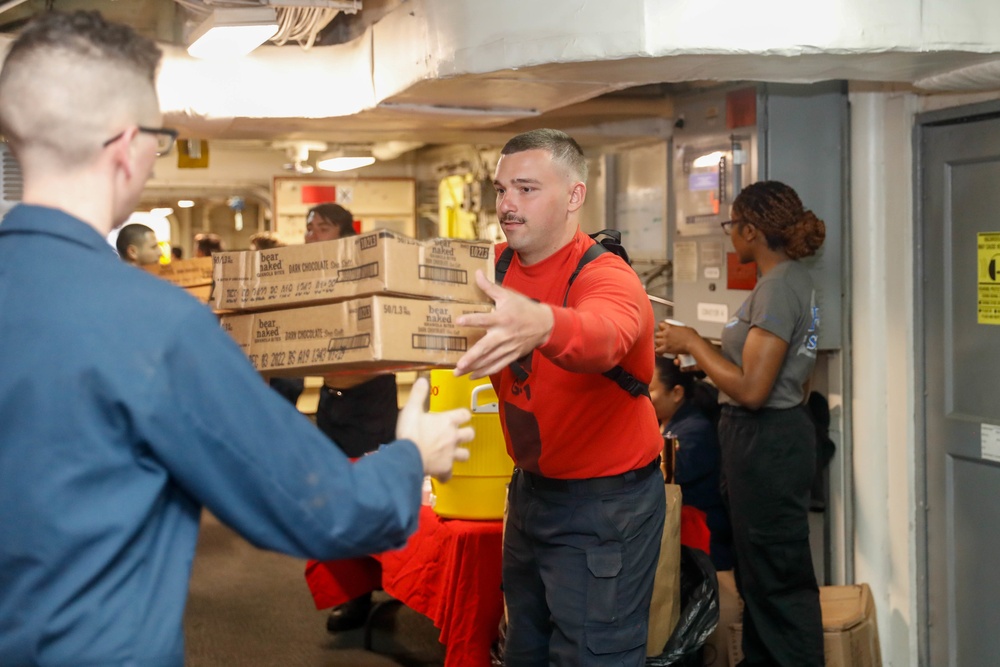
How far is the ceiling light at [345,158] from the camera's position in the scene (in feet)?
24.3

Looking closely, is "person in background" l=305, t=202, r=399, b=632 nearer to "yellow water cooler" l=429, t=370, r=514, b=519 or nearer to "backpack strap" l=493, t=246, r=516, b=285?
"yellow water cooler" l=429, t=370, r=514, b=519

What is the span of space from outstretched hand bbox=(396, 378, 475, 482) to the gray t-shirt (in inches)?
79.4

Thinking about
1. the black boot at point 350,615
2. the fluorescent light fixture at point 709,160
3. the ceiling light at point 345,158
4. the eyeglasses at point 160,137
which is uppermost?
the ceiling light at point 345,158

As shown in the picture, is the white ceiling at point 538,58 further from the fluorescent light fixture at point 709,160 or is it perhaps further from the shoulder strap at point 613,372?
the shoulder strap at point 613,372

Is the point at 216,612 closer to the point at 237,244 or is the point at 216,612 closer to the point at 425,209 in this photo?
the point at 425,209

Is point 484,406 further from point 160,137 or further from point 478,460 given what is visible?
point 160,137

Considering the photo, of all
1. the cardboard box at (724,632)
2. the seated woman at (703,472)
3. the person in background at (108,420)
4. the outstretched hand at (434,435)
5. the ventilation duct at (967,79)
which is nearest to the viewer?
the person in background at (108,420)

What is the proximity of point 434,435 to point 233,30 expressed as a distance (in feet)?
7.92

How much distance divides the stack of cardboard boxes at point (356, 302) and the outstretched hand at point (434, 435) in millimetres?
245

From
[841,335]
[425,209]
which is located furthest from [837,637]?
[425,209]

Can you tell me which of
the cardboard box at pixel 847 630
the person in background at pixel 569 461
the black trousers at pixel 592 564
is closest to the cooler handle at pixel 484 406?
the person in background at pixel 569 461

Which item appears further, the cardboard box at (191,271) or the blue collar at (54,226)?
the cardboard box at (191,271)

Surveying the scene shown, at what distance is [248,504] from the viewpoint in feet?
4.02

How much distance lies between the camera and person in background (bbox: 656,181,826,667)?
10.9 feet
